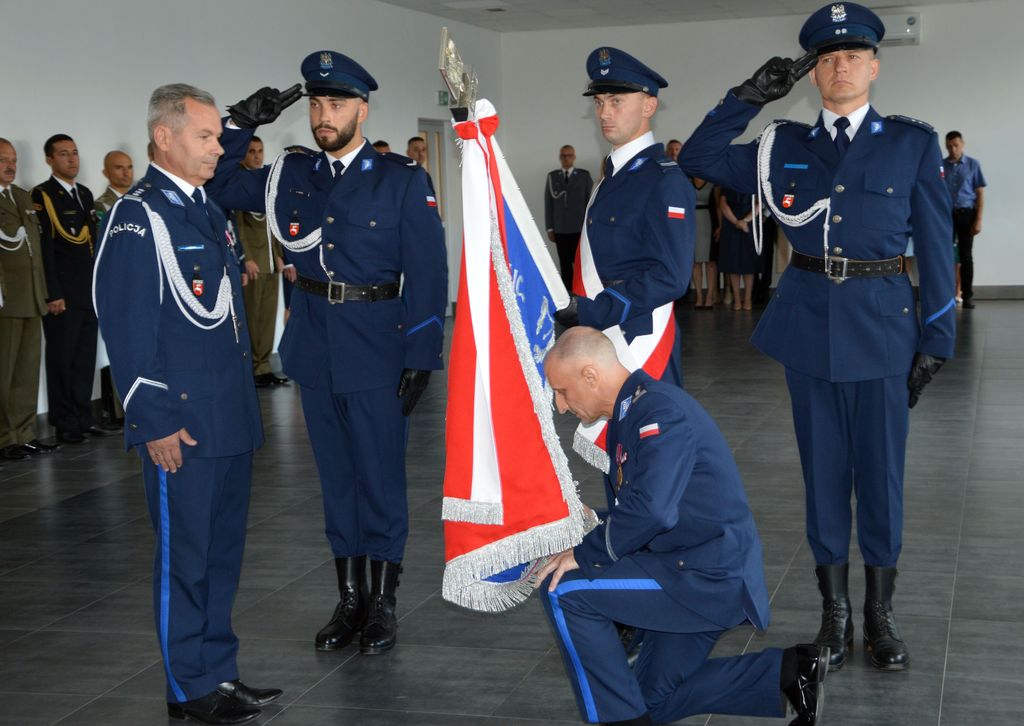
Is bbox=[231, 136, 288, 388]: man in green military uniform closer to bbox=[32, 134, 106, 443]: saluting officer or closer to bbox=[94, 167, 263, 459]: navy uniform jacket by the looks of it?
bbox=[32, 134, 106, 443]: saluting officer

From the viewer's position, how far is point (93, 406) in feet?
27.4

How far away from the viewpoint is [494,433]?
308 centimetres

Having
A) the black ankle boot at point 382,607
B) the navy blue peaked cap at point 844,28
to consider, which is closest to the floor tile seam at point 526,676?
the black ankle boot at point 382,607

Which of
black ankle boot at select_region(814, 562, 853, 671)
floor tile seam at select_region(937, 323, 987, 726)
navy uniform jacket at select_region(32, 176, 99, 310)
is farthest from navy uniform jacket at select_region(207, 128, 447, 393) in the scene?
navy uniform jacket at select_region(32, 176, 99, 310)

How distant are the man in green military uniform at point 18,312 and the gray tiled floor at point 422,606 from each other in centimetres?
43

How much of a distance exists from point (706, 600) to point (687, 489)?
26cm

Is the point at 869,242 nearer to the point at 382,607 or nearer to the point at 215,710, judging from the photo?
the point at 382,607

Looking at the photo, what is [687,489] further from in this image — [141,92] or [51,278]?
[141,92]

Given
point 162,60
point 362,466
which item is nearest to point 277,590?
point 362,466

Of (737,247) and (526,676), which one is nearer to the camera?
(526,676)

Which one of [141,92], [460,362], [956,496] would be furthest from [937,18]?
[460,362]

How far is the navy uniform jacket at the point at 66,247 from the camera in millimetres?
7570

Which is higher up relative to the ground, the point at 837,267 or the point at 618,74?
the point at 618,74

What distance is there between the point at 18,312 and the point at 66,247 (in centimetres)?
65
